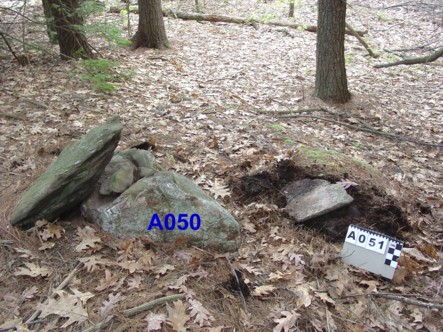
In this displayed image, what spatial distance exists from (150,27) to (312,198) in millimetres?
7421

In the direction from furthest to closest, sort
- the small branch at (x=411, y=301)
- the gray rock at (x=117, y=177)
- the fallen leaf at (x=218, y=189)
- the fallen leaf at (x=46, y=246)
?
the fallen leaf at (x=218, y=189), the gray rock at (x=117, y=177), the fallen leaf at (x=46, y=246), the small branch at (x=411, y=301)

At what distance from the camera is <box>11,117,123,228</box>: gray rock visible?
3.20 m

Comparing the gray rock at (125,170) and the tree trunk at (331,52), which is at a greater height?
the tree trunk at (331,52)

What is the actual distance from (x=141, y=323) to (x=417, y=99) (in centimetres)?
795

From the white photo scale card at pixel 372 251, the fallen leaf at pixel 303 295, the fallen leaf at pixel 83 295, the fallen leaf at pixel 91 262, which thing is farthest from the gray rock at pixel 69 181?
the white photo scale card at pixel 372 251

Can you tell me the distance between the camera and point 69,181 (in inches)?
128

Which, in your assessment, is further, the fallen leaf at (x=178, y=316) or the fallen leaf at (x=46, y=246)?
the fallen leaf at (x=46, y=246)

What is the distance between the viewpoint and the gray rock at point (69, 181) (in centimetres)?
320

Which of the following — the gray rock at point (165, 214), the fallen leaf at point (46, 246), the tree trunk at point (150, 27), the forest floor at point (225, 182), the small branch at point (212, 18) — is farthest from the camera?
the small branch at point (212, 18)

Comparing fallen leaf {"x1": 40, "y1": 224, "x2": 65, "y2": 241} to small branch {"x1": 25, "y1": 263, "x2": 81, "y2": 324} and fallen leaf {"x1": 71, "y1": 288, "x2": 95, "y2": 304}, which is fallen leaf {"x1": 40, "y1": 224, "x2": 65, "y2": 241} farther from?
fallen leaf {"x1": 71, "y1": 288, "x2": 95, "y2": 304}

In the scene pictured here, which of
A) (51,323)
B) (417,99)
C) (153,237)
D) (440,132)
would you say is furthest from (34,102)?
(417,99)

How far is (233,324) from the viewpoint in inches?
104

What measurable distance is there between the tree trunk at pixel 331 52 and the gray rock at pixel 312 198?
12.3 ft

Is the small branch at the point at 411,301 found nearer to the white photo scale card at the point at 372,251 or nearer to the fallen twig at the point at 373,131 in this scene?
the white photo scale card at the point at 372,251
